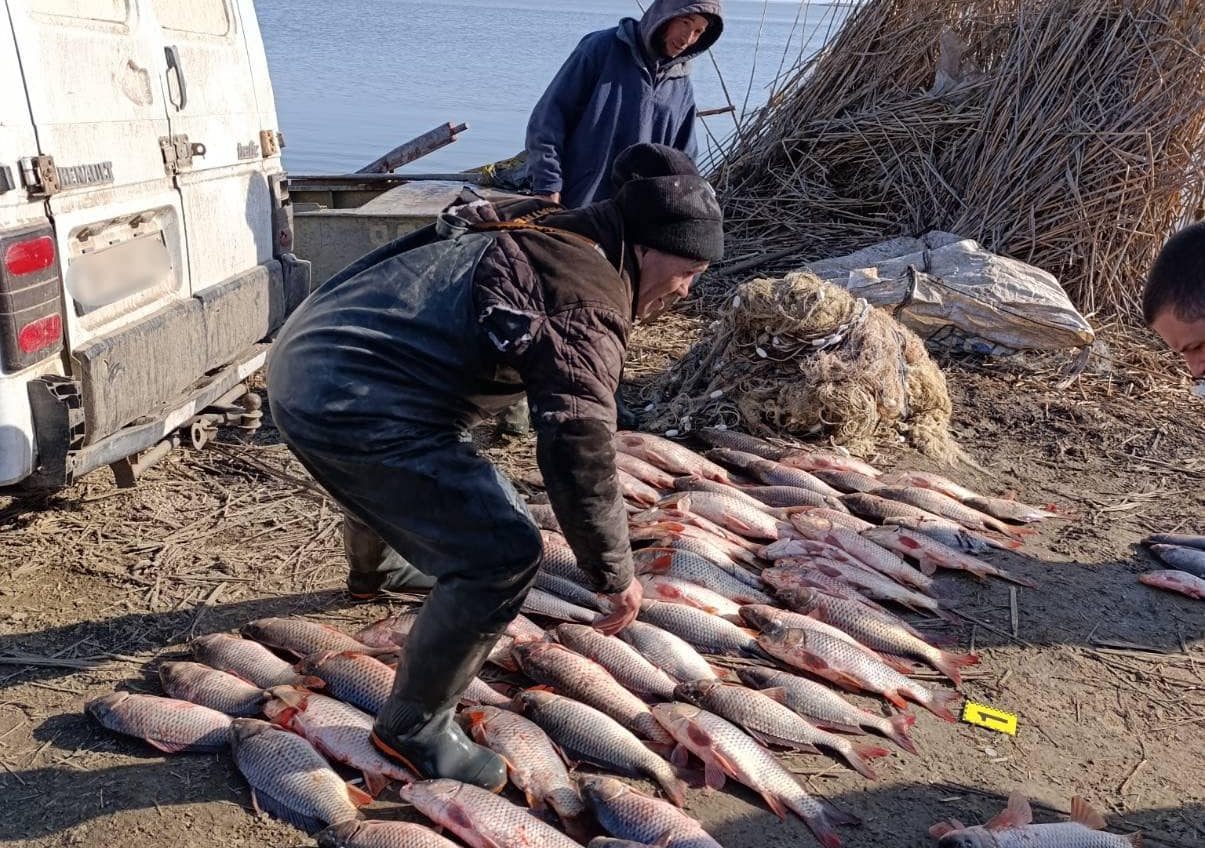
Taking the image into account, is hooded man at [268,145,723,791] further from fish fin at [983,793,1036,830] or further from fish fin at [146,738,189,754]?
fish fin at [983,793,1036,830]

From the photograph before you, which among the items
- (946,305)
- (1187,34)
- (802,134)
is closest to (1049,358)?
(946,305)

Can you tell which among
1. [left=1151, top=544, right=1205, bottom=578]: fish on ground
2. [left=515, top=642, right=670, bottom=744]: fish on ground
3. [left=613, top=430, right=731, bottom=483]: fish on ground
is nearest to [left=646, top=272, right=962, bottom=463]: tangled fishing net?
[left=613, top=430, right=731, bottom=483]: fish on ground

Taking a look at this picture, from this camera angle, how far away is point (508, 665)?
13.3 feet

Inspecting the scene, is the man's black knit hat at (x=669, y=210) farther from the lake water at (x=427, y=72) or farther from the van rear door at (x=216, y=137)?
the lake water at (x=427, y=72)

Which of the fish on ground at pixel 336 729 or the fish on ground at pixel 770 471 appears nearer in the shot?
the fish on ground at pixel 336 729

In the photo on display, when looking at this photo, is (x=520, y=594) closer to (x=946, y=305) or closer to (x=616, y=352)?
(x=616, y=352)

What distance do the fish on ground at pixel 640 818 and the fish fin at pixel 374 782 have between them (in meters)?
0.65

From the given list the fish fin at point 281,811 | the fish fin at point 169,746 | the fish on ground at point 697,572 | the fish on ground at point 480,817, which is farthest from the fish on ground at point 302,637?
the fish on ground at point 697,572

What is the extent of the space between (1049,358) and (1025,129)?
2578 millimetres

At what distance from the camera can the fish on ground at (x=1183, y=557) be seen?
202 inches

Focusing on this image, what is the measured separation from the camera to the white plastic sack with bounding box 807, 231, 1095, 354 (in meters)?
7.69

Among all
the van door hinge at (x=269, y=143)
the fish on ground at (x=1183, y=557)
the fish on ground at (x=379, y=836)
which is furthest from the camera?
the van door hinge at (x=269, y=143)

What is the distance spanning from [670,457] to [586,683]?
2.19 metres

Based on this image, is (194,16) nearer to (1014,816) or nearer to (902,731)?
(902,731)
